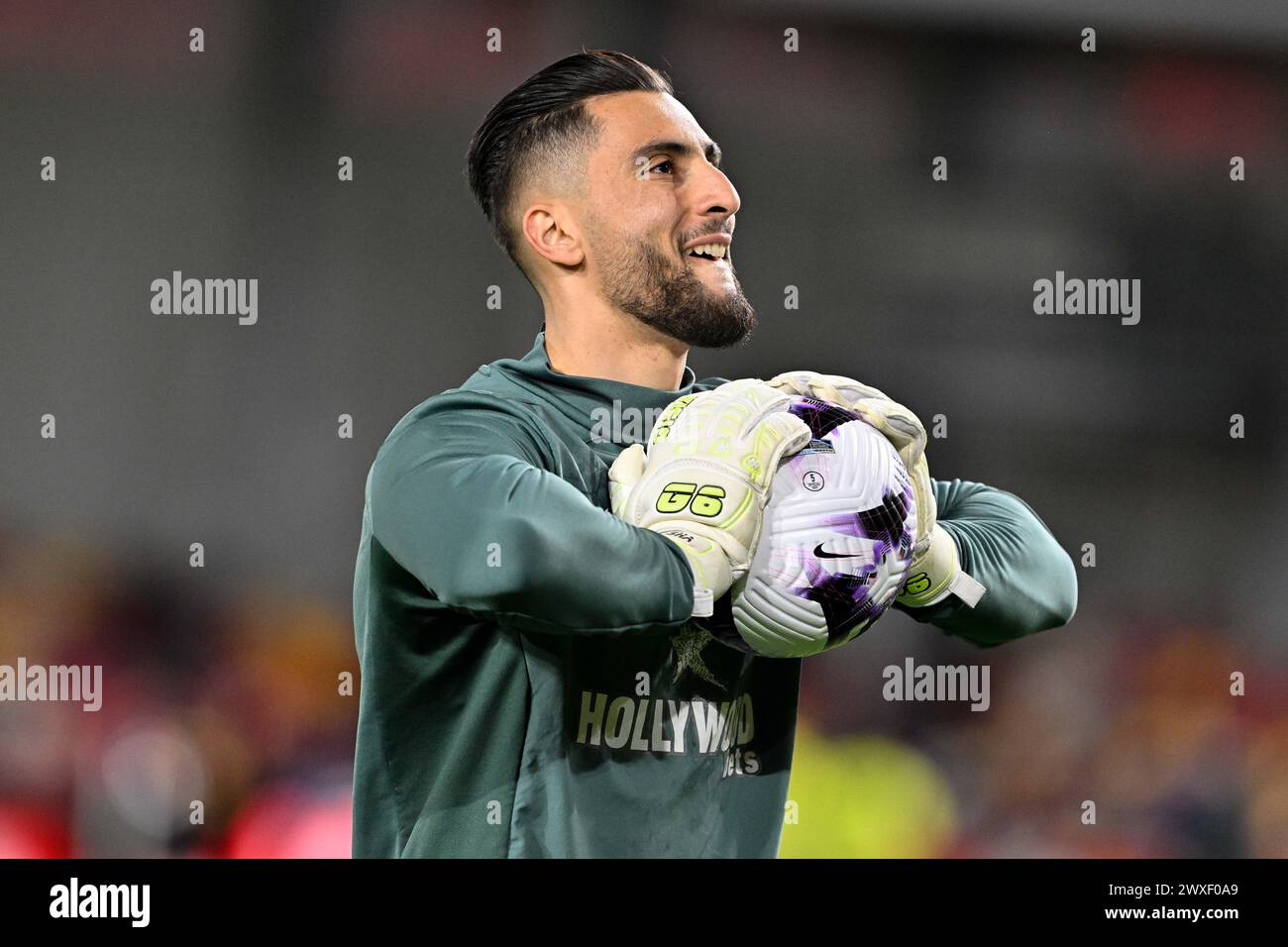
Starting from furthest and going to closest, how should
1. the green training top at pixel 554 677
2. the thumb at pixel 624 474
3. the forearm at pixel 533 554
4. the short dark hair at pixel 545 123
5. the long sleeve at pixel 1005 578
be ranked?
1. the short dark hair at pixel 545 123
2. the long sleeve at pixel 1005 578
3. the thumb at pixel 624 474
4. the green training top at pixel 554 677
5. the forearm at pixel 533 554

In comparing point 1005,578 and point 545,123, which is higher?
point 545,123

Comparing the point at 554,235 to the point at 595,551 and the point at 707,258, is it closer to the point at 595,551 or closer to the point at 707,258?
the point at 707,258

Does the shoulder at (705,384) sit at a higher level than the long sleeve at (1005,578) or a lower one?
higher

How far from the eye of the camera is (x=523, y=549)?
1318 millimetres

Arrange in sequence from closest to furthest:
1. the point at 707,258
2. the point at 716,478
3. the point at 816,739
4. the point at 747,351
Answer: the point at 716,478 < the point at 707,258 < the point at 816,739 < the point at 747,351

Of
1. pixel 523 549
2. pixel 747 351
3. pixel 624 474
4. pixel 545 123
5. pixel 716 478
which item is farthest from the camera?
pixel 747 351

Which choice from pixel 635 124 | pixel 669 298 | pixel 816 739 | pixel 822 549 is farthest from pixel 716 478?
pixel 816 739

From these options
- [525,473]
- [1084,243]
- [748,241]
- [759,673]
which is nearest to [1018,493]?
[1084,243]

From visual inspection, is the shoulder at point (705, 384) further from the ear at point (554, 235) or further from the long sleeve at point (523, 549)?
the long sleeve at point (523, 549)

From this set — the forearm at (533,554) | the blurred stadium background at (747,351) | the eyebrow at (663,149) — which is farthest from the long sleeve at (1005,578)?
the blurred stadium background at (747,351)

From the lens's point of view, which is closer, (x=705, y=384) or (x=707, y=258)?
(x=707, y=258)

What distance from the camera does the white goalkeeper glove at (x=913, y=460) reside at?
1604 mm

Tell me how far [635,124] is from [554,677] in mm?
806

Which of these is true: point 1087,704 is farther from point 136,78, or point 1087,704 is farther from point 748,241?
point 136,78
